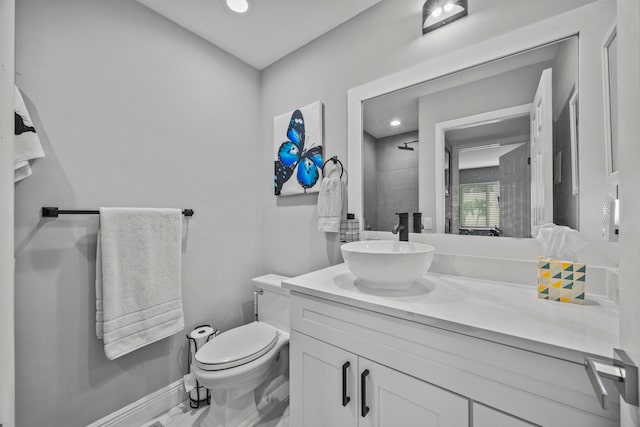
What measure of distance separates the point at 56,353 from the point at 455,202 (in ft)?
6.59

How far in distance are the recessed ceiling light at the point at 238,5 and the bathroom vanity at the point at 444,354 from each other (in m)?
1.59

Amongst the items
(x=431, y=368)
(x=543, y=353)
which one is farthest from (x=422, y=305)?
(x=543, y=353)

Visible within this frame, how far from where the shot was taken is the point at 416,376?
0.78m

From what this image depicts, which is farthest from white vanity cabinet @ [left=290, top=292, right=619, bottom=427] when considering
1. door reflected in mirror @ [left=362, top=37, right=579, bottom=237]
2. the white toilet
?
door reflected in mirror @ [left=362, top=37, right=579, bottom=237]

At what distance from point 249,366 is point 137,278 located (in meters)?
0.75

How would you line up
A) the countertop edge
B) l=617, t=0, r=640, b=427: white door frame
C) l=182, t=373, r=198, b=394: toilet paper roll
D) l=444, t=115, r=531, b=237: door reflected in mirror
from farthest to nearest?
l=182, t=373, r=198, b=394: toilet paper roll, l=444, t=115, r=531, b=237: door reflected in mirror, the countertop edge, l=617, t=0, r=640, b=427: white door frame

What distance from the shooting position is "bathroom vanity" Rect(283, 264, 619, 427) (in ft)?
1.97

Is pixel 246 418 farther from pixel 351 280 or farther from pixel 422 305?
pixel 422 305

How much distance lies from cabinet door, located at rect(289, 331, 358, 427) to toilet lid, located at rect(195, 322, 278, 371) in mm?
338

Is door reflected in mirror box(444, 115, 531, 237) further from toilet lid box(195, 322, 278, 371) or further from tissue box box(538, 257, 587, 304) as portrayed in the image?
toilet lid box(195, 322, 278, 371)

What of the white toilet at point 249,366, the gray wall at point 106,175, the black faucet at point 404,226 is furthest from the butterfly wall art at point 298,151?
the white toilet at point 249,366

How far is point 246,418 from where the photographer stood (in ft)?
4.52

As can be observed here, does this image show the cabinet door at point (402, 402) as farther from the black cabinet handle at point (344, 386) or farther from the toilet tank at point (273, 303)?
the toilet tank at point (273, 303)

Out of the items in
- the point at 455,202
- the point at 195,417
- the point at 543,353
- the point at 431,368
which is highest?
the point at 455,202
